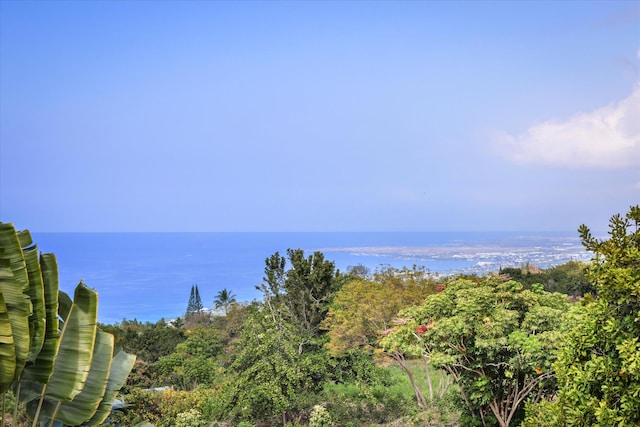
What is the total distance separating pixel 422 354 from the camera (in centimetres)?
802

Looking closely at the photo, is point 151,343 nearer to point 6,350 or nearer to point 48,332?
point 48,332

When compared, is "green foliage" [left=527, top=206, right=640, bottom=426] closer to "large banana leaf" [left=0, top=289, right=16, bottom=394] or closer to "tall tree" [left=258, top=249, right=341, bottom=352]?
"large banana leaf" [left=0, top=289, right=16, bottom=394]

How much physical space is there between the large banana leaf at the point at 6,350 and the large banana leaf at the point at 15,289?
0.15 ft

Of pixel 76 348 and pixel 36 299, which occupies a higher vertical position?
pixel 36 299

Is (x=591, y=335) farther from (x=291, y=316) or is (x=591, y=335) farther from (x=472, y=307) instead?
(x=291, y=316)

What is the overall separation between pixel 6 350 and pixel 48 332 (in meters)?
0.42

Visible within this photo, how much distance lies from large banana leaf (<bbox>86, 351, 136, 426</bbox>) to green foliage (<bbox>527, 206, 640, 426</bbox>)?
11.4 ft

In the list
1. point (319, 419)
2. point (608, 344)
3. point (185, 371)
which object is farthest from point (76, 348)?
point (185, 371)

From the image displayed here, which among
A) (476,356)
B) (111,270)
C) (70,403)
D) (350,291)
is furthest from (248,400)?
(111,270)

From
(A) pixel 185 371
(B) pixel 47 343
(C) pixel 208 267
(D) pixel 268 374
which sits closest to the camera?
(B) pixel 47 343

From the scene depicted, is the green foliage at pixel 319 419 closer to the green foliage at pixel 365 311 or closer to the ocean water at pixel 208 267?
the green foliage at pixel 365 311

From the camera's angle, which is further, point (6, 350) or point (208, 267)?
point (208, 267)

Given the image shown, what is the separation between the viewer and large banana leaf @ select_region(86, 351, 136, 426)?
383 centimetres

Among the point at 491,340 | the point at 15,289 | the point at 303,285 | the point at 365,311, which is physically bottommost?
the point at 365,311
